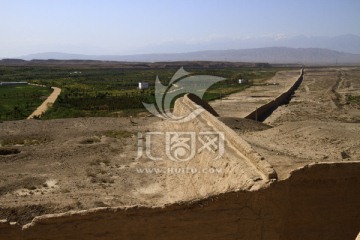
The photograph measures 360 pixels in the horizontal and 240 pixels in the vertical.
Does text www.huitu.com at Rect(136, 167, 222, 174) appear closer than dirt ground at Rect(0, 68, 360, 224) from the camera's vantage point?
Yes

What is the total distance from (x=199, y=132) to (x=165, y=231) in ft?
22.6

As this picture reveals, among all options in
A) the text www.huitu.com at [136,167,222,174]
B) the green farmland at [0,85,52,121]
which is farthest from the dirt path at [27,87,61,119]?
the text www.huitu.com at [136,167,222,174]

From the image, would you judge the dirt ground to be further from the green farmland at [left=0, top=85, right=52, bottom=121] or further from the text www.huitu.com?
A: the green farmland at [left=0, top=85, right=52, bottom=121]

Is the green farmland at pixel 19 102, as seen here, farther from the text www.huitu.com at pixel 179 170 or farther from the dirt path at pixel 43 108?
the text www.huitu.com at pixel 179 170

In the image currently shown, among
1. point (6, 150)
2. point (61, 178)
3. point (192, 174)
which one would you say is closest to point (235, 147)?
point (192, 174)

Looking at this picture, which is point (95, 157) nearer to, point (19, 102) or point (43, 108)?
point (43, 108)

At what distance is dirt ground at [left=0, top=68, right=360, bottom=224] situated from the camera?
39.3ft

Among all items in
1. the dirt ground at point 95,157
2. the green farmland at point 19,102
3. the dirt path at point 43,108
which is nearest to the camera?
the dirt ground at point 95,157

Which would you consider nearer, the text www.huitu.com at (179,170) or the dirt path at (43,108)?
the text www.huitu.com at (179,170)

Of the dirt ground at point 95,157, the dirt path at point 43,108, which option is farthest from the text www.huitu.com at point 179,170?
the dirt path at point 43,108

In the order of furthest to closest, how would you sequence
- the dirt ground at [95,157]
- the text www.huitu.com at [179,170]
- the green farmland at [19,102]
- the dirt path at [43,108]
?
the dirt path at [43,108] → the green farmland at [19,102] → the dirt ground at [95,157] → the text www.huitu.com at [179,170]

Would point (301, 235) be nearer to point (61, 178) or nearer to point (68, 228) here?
point (68, 228)

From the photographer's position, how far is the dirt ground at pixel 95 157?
11992mm

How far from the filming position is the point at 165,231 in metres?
7.58
